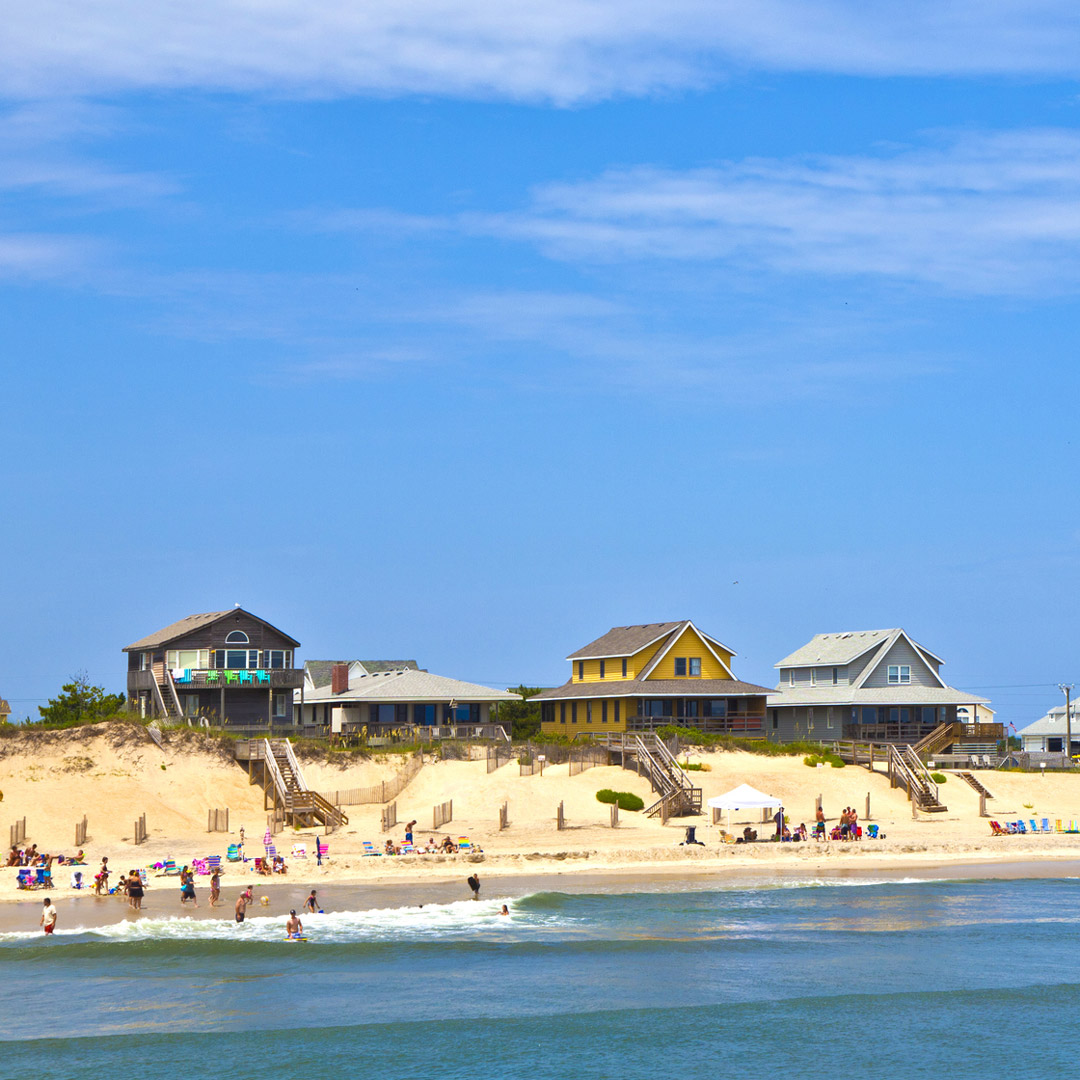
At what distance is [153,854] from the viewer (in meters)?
53.2

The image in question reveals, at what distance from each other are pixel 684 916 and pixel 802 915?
4302 millimetres

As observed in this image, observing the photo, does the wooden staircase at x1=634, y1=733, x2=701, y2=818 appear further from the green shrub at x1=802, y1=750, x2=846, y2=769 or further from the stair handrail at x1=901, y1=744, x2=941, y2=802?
the stair handrail at x1=901, y1=744, x2=941, y2=802

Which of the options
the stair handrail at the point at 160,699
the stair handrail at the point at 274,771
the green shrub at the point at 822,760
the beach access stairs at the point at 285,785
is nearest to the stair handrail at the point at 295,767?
the beach access stairs at the point at 285,785

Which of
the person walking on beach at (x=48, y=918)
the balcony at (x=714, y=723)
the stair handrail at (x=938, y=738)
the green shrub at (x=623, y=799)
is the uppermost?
the balcony at (x=714, y=723)

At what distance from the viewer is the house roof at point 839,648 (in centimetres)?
8325

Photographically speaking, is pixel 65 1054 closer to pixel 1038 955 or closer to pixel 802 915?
pixel 802 915

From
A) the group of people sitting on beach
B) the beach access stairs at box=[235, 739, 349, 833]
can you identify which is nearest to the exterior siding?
the beach access stairs at box=[235, 739, 349, 833]

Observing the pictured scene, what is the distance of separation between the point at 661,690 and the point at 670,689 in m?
0.65

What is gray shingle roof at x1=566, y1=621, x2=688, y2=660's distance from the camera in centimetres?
7619

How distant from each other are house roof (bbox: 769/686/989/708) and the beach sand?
812 cm

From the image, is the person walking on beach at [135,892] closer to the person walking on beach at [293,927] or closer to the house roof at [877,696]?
the person walking on beach at [293,927]

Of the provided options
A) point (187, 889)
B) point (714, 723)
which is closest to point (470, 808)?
point (714, 723)

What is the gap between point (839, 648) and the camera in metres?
86.8

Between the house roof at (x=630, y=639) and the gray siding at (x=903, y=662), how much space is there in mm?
10528
